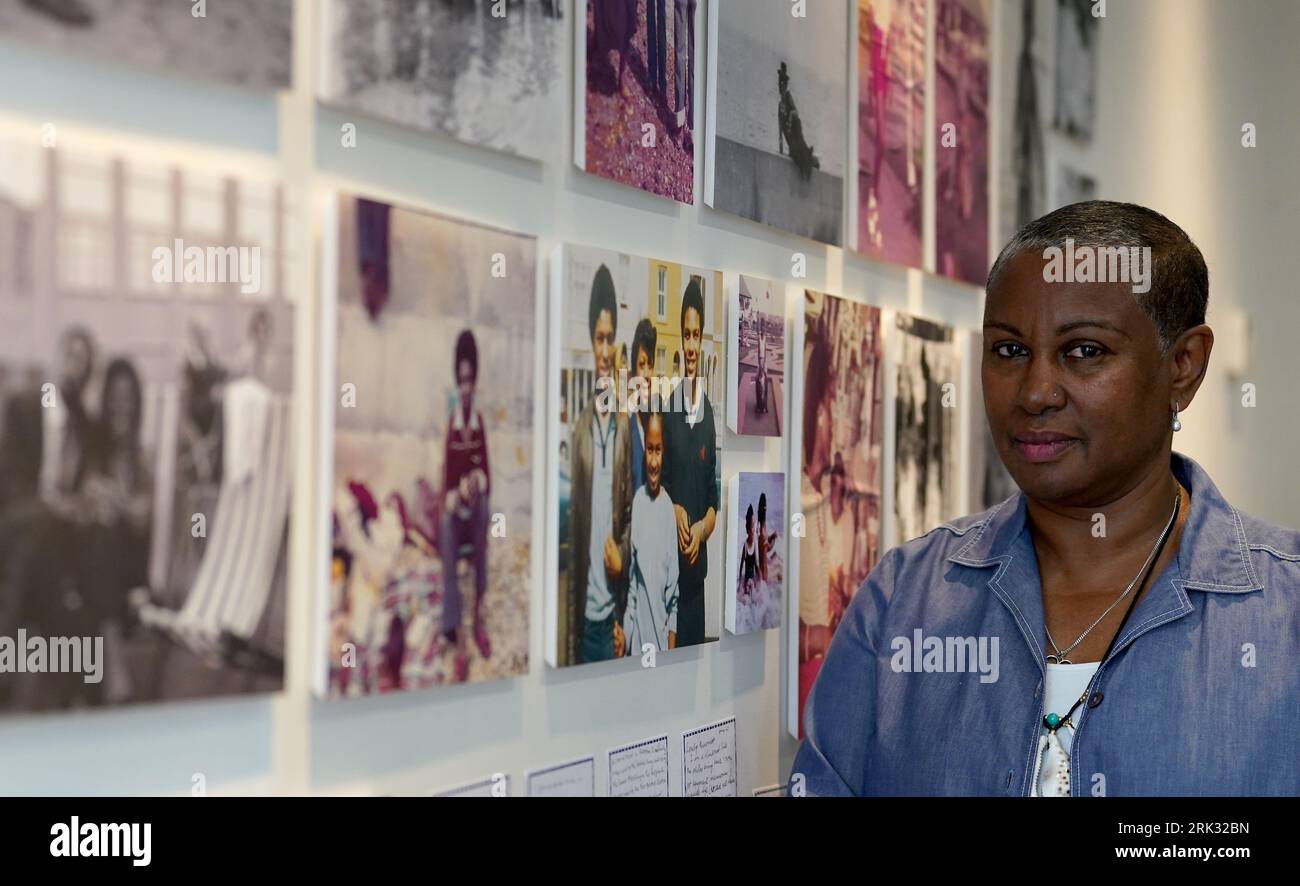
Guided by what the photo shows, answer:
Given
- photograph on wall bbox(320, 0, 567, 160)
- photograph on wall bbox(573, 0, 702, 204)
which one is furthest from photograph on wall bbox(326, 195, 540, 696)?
→ photograph on wall bbox(573, 0, 702, 204)

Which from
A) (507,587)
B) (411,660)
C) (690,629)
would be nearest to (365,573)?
(411,660)

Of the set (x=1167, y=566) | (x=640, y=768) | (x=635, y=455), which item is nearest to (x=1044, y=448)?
(x=1167, y=566)

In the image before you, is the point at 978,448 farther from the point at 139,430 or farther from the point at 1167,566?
the point at 139,430

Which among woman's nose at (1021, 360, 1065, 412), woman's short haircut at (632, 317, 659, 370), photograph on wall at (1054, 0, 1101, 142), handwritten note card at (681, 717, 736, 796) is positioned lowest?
handwritten note card at (681, 717, 736, 796)

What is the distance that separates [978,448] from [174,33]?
6.94ft

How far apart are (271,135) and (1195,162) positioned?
317cm

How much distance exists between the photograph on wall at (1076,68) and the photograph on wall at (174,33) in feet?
7.78

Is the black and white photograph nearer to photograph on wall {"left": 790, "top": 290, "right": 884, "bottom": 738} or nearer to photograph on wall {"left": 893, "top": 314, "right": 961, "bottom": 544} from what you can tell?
photograph on wall {"left": 893, "top": 314, "right": 961, "bottom": 544}

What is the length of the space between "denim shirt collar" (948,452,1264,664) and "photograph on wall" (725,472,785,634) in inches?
14.1

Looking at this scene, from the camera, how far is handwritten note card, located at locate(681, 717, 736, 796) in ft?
6.27

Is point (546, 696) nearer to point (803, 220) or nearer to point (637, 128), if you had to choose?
point (637, 128)

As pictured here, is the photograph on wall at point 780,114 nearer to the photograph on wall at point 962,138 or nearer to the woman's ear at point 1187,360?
the photograph on wall at point 962,138

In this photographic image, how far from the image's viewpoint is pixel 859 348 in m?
2.40

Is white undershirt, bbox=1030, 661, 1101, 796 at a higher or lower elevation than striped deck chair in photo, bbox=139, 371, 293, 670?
lower
